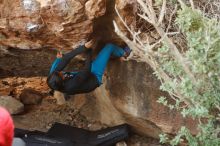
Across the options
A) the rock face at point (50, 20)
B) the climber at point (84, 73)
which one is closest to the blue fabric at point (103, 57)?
the climber at point (84, 73)

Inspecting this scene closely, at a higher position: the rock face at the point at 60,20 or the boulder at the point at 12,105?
the rock face at the point at 60,20

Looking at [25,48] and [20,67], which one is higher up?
[25,48]

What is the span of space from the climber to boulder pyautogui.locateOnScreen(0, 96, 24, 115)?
1659 mm

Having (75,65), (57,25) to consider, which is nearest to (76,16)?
(57,25)

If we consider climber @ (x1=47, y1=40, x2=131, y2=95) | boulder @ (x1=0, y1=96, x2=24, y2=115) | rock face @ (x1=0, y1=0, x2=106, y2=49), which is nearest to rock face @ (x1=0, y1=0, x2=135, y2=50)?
rock face @ (x1=0, y1=0, x2=106, y2=49)

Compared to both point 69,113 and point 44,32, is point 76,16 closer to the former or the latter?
point 44,32

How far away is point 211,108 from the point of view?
10.0 ft

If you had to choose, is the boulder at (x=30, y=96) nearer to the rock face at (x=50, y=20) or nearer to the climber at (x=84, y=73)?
the climber at (x=84, y=73)

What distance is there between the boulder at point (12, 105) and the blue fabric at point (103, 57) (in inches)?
78.0

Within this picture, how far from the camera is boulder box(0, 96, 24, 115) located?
6.59m

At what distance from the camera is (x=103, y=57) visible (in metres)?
4.98

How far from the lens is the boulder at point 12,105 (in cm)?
659

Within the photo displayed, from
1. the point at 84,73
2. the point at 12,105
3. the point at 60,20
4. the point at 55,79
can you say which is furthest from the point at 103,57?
the point at 12,105

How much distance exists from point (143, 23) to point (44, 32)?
3.40 feet
